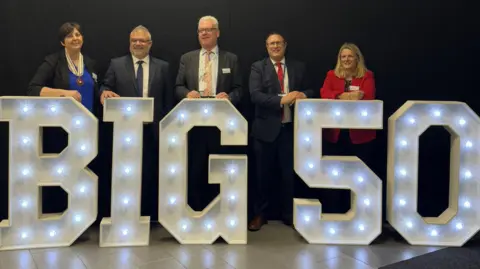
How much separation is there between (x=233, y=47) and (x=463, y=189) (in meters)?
2.17

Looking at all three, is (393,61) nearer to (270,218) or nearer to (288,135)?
(288,135)

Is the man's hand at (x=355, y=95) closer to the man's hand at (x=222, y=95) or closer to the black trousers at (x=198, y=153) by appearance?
the man's hand at (x=222, y=95)

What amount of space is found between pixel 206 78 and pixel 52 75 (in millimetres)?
1178

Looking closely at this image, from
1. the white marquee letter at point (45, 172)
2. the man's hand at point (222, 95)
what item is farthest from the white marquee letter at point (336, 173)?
the white marquee letter at point (45, 172)

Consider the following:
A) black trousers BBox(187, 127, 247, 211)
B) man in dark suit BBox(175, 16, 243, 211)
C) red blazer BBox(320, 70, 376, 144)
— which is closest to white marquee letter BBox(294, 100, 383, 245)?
red blazer BBox(320, 70, 376, 144)

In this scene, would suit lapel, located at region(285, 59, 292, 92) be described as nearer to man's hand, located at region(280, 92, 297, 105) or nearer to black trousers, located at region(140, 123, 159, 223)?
man's hand, located at region(280, 92, 297, 105)

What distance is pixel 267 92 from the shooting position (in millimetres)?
3967

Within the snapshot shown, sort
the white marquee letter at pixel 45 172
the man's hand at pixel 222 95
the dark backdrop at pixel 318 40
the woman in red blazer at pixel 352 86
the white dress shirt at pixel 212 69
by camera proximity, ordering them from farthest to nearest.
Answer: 1. the dark backdrop at pixel 318 40
2. the white dress shirt at pixel 212 69
3. the woman in red blazer at pixel 352 86
4. the man's hand at pixel 222 95
5. the white marquee letter at pixel 45 172

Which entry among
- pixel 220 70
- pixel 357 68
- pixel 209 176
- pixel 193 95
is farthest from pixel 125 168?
pixel 357 68

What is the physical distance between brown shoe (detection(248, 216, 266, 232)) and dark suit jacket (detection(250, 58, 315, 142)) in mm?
660

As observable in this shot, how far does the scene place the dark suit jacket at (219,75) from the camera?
3888mm

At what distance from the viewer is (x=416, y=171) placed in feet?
11.7

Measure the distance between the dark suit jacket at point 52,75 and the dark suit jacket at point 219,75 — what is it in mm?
856

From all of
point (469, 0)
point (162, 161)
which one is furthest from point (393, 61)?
point (162, 161)
